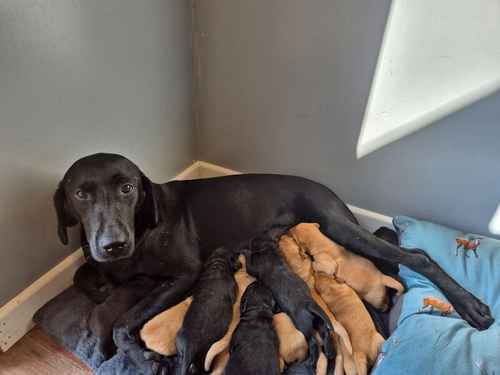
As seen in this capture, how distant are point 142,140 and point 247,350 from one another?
47.8 inches

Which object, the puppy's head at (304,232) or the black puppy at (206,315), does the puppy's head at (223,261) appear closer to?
the black puppy at (206,315)

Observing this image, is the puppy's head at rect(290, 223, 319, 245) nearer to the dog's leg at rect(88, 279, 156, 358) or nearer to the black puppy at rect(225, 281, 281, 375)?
the black puppy at rect(225, 281, 281, 375)

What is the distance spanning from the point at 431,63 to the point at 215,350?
144cm

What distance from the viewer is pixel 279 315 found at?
1545 mm

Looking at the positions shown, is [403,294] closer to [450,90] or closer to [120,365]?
[450,90]

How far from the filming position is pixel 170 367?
145 cm

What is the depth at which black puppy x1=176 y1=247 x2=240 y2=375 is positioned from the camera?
53.9 inches

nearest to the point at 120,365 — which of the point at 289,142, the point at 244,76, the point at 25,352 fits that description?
the point at 25,352

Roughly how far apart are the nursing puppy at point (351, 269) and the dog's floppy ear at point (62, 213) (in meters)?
0.98

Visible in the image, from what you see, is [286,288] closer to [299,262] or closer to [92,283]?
[299,262]

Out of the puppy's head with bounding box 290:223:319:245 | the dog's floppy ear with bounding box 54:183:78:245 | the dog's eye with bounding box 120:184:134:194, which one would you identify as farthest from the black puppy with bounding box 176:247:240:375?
the dog's floppy ear with bounding box 54:183:78:245

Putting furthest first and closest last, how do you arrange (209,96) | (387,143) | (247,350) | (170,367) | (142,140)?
(209,96), (142,140), (387,143), (170,367), (247,350)

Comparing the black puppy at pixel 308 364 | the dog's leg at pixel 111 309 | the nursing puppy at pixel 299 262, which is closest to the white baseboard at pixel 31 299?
the dog's leg at pixel 111 309

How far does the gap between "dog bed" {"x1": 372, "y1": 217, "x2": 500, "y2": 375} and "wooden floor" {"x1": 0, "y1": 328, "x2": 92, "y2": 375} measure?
117cm
